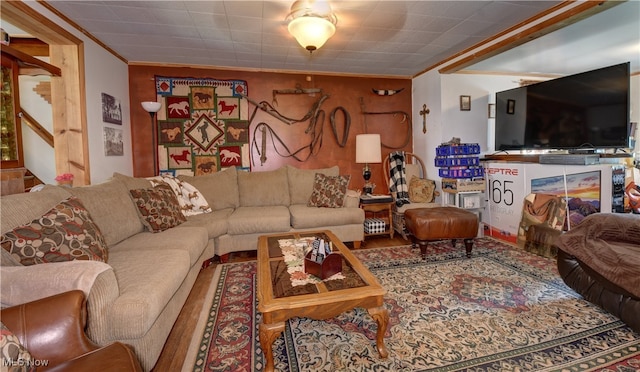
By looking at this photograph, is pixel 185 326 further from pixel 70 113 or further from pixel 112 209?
pixel 70 113

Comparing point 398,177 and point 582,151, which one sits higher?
point 582,151

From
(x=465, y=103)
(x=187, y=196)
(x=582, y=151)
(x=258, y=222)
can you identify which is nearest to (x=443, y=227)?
(x=582, y=151)

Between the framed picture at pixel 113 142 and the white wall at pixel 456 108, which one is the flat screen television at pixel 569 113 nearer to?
the white wall at pixel 456 108

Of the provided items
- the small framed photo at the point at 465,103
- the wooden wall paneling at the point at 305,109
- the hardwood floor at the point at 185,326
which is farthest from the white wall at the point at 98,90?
the small framed photo at the point at 465,103

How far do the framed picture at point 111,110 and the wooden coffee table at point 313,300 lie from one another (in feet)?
9.09

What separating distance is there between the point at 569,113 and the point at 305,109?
3.11m

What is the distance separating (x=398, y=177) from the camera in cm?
425

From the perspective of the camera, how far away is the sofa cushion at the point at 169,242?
2156mm

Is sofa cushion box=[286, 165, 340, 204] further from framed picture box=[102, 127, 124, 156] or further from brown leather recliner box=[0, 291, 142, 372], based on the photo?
brown leather recliner box=[0, 291, 142, 372]

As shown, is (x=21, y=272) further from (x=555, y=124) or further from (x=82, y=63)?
(x=555, y=124)

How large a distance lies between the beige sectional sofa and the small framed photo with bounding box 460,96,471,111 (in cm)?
211

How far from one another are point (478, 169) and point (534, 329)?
2384mm

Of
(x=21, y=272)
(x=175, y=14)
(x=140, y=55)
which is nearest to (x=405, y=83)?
(x=175, y=14)

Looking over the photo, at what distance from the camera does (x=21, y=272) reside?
1284 mm
